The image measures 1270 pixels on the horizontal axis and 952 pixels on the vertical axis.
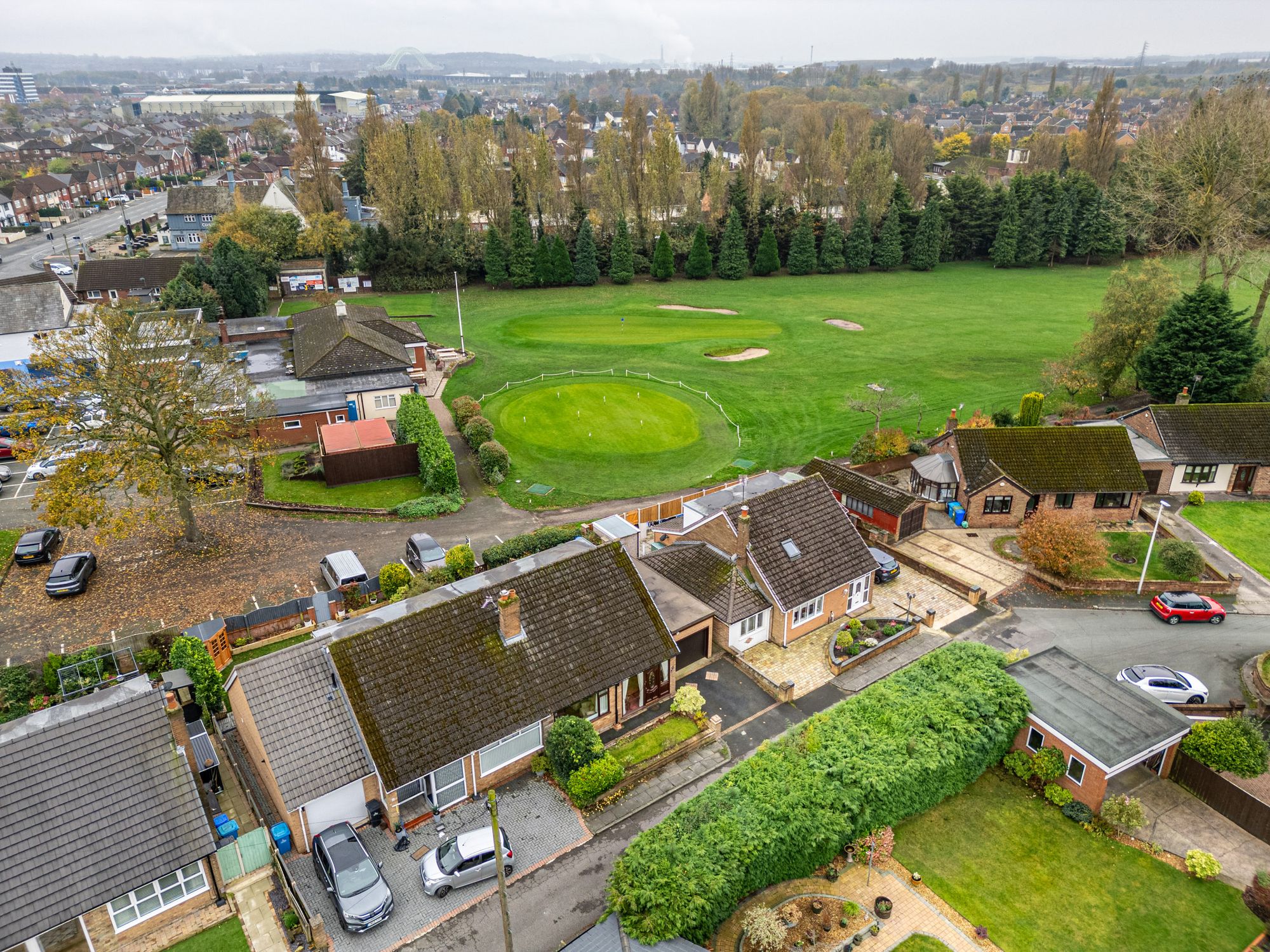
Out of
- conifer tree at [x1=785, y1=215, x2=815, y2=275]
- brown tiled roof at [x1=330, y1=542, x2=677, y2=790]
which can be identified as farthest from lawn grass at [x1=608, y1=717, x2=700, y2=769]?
conifer tree at [x1=785, y1=215, x2=815, y2=275]

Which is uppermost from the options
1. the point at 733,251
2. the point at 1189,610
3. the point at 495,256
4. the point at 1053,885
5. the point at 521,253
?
the point at 521,253

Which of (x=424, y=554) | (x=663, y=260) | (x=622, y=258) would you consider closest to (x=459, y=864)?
(x=424, y=554)

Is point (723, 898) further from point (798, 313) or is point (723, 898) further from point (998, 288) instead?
point (998, 288)

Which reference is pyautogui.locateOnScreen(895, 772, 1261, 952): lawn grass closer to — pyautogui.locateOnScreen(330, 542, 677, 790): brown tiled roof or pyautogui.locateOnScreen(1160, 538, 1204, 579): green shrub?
pyautogui.locateOnScreen(330, 542, 677, 790): brown tiled roof

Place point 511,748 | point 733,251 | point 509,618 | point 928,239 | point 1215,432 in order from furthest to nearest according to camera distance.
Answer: point 928,239 → point 733,251 → point 1215,432 → point 509,618 → point 511,748

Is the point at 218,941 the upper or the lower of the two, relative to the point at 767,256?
lower

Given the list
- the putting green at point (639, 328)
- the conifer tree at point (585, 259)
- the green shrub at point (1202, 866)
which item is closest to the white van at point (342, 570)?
the green shrub at point (1202, 866)

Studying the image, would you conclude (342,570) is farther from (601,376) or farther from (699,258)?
(699,258)
